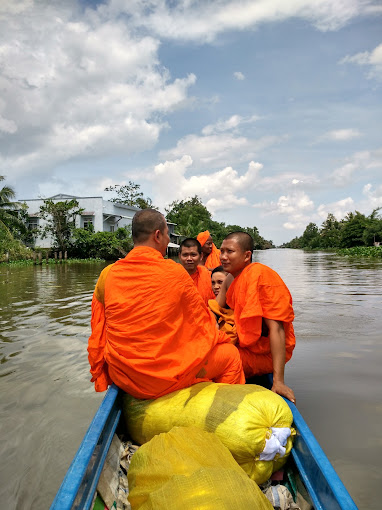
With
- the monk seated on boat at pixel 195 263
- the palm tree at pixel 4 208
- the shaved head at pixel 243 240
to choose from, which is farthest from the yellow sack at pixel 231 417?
the palm tree at pixel 4 208

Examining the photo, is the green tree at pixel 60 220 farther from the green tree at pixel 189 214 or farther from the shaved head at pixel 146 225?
the shaved head at pixel 146 225

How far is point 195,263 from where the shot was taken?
489 cm

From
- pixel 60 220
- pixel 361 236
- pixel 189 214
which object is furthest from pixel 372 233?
pixel 60 220

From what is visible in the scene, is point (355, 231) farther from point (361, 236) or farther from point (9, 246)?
point (9, 246)

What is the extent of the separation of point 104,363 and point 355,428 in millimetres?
2428

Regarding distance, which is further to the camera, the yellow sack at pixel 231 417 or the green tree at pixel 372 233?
the green tree at pixel 372 233

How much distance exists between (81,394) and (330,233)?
7096cm

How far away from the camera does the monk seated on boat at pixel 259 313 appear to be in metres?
2.77

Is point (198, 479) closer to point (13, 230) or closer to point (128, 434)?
point (128, 434)

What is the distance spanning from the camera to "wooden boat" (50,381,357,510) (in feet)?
4.91

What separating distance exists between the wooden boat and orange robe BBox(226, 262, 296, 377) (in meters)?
0.65

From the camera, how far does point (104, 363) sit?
267 centimetres

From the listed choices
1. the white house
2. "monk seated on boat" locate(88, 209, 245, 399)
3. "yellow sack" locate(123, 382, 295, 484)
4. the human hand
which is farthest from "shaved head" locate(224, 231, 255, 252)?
the white house

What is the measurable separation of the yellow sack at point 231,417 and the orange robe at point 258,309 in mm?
650
